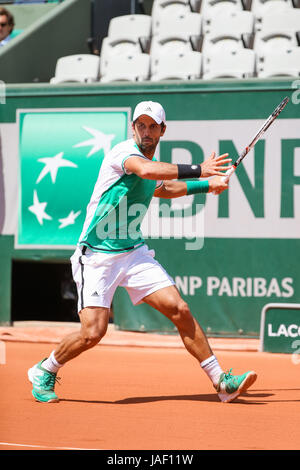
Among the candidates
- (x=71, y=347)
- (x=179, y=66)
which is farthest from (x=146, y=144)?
(x=179, y=66)

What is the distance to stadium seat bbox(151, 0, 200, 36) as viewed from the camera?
11.6 meters

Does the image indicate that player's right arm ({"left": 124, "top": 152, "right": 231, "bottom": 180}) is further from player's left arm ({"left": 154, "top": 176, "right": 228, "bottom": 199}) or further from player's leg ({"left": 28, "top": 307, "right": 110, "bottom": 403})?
player's leg ({"left": 28, "top": 307, "right": 110, "bottom": 403})

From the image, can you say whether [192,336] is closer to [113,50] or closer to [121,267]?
[121,267]

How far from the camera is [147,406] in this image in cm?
512

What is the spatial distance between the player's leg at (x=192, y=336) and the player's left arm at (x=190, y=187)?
661 millimetres

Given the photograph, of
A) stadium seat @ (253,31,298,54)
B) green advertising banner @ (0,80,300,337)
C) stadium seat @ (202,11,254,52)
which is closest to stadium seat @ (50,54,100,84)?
stadium seat @ (202,11,254,52)

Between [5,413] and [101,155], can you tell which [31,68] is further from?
[5,413]

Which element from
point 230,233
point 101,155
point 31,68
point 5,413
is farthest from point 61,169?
point 5,413

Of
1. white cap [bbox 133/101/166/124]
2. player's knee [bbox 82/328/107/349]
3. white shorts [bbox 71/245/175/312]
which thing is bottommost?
player's knee [bbox 82/328/107/349]

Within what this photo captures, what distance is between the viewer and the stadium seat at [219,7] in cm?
1133

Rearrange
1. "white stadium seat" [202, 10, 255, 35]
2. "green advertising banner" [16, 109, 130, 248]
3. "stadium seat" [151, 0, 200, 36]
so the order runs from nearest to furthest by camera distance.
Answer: "green advertising banner" [16, 109, 130, 248] < "white stadium seat" [202, 10, 255, 35] < "stadium seat" [151, 0, 200, 36]

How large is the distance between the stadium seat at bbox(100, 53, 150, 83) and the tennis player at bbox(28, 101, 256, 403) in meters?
5.22

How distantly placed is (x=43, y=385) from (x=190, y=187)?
160 centimetres

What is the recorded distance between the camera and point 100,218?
5152mm
